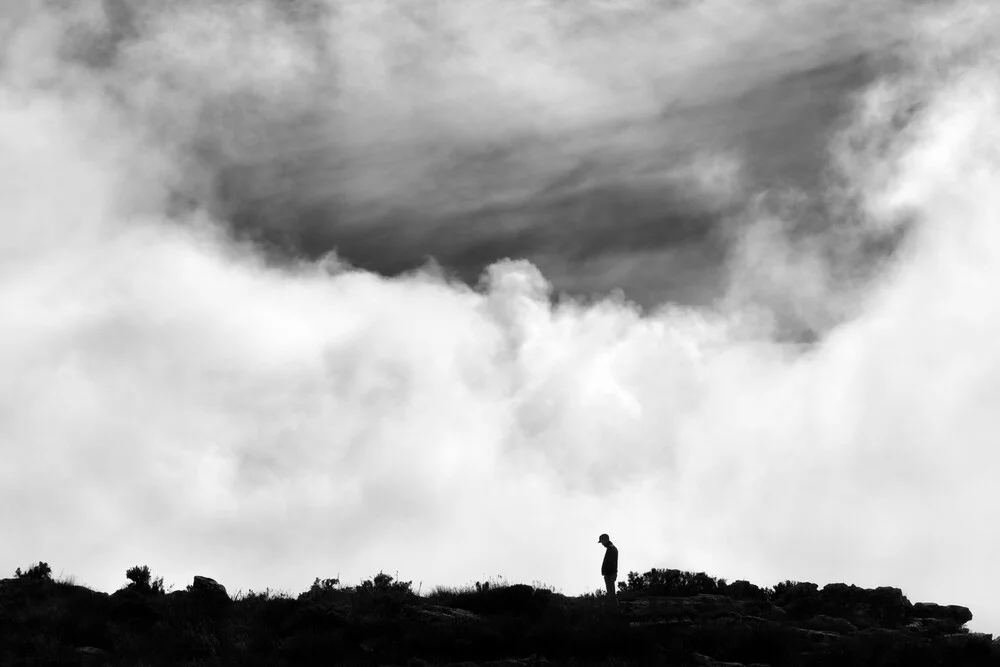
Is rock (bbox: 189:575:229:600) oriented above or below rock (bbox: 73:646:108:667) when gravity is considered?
above

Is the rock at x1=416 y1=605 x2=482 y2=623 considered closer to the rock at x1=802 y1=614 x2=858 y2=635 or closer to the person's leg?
the person's leg

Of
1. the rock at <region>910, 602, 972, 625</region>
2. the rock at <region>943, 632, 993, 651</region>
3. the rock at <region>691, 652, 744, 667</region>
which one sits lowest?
the rock at <region>691, 652, 744, 667</region>

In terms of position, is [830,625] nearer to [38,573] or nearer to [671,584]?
[671,584]

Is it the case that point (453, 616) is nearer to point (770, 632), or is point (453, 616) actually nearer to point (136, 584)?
point (770, 632)

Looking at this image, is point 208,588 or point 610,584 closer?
point 208,588

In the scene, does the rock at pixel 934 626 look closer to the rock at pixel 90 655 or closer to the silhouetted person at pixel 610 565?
the silhouetted person at pixel 610 565

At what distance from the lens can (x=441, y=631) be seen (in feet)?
64.6

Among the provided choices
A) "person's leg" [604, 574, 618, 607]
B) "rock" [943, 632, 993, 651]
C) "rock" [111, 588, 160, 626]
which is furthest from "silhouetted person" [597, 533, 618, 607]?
"rock" [111, 588, 160, 626]

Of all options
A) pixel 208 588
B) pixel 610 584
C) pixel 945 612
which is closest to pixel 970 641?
pixel 945 612

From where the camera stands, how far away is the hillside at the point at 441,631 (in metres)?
18.8

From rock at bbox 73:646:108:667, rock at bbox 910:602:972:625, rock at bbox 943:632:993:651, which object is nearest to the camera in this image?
rock at bbox 73:646:108:667

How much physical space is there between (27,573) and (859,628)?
1975 centimetres

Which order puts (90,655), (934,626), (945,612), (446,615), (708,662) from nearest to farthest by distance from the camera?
(708,662) < (90,655) < (446,615) < (934,626) < (945,612)

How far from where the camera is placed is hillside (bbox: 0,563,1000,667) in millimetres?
18781
